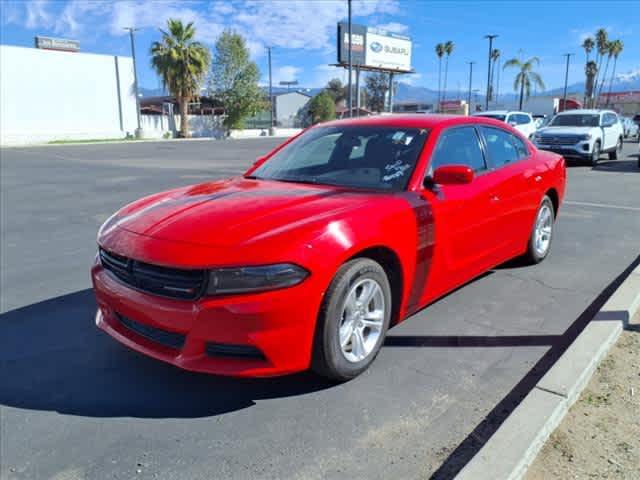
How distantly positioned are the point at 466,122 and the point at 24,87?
42431mm

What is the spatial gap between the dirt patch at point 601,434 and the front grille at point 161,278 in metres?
1.80

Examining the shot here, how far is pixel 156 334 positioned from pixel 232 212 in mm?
822

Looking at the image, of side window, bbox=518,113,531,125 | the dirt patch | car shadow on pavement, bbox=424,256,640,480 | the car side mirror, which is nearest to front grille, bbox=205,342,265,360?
car shadow on pavement, bbox=424,256,640,480

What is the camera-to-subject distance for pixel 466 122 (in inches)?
176

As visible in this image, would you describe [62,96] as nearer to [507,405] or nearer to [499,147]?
[499,147]

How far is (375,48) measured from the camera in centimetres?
6038

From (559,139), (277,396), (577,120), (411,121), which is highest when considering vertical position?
(577,120)

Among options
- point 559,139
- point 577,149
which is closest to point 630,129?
point 559,139

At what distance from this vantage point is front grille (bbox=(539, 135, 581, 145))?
631 inches

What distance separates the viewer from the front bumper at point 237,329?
2.65m

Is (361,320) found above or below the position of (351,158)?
below

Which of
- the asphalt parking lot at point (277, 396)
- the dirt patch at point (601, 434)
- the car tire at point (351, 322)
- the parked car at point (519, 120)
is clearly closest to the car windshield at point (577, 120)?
the parked car at point (519, 120)

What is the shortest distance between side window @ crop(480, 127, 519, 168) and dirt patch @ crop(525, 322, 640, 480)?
6.74ft

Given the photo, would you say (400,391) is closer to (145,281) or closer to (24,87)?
(145,281)
